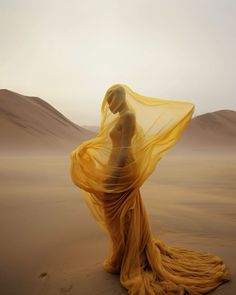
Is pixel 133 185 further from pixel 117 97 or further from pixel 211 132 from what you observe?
pixel 211 132

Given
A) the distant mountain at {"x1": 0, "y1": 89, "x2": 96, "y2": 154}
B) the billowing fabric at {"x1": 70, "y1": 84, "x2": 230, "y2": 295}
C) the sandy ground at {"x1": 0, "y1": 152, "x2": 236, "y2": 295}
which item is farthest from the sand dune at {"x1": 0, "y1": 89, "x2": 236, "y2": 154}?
the billowing fabric at {"x1": 70, "y1": 84, "x2": 230, "y2": 295}

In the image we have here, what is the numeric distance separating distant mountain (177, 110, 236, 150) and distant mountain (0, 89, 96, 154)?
15.3 m

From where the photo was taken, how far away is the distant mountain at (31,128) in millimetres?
30644

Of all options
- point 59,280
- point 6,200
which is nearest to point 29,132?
point 6,200

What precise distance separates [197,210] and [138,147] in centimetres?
330

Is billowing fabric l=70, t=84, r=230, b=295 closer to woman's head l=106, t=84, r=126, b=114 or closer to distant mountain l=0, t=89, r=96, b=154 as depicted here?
woman's head l=106, t=84, r=126, b=114

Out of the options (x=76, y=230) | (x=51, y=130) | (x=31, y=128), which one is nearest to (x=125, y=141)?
(x=76, y=230)

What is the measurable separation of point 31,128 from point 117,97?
3385 cm

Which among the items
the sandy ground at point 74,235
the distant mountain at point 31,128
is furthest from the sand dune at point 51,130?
the sandy ground at point 74,235

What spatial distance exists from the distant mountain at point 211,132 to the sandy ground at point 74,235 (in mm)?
32364

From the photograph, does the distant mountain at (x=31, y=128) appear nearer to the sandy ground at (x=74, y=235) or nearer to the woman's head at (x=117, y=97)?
the sandy ground at (x=74, y=235)

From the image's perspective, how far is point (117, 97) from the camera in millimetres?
2773

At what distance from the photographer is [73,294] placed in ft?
8.86

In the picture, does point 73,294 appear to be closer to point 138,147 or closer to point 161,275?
point 161,275
